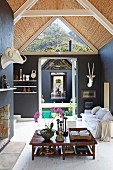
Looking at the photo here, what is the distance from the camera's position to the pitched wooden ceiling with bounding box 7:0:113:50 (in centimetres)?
717

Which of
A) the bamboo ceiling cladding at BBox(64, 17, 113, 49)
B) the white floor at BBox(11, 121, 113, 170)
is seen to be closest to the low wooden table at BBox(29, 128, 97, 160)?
the white floor at BBox(11, 121, 113, 170)

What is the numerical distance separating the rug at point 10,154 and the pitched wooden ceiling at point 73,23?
3.67 meters

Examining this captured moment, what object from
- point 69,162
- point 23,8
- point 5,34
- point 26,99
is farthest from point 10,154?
point 26,99

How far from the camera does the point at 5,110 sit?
670 cm

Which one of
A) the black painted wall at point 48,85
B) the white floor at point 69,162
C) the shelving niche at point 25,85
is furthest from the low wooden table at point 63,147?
the black painted wall at point 48,85

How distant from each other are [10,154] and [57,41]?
6.52 metres

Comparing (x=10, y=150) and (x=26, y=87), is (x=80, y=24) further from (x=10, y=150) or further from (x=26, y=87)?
(x=10, y=150)

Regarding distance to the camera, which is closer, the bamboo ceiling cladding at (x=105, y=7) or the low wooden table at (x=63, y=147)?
the low wooden table at (x=63, y=147)

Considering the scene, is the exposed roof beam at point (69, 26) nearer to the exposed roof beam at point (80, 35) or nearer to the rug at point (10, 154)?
the exposed roof beam at point (80, 35)

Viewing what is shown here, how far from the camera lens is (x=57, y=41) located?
36.4 feet

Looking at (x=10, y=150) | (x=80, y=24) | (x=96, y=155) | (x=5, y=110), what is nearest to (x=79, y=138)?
(x=96, y=155)

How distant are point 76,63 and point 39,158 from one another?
6.49 metres

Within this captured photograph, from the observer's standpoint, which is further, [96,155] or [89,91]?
[89,91]

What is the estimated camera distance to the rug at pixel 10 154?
4.86 metres
